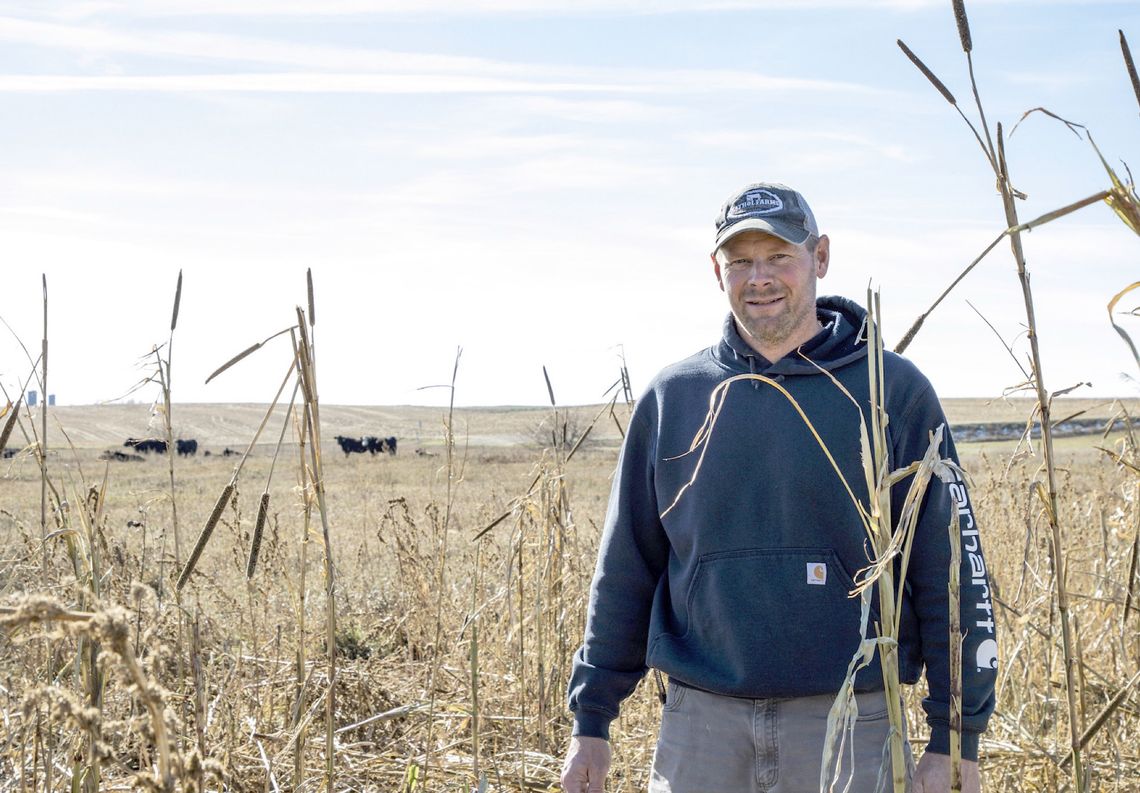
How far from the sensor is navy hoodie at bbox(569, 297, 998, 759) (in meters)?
2.26

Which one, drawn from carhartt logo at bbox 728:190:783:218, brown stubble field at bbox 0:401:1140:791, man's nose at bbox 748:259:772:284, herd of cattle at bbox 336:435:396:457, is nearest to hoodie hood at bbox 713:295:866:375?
man's nose at bbox 748:259:772:284

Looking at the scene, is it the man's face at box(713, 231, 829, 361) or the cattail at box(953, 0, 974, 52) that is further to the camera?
the man's face at box(713, 231, 829, 361)

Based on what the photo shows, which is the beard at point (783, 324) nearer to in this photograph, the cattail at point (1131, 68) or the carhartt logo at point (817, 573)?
the carhartt logo at point (817, 573)

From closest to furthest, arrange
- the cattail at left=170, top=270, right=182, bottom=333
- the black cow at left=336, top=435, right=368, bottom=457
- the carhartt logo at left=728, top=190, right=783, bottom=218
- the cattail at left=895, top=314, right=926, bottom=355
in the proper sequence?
the cattail at left=895, top=314, right=926, bottom=355 < the cattail at left=170, top=270, right=182, bottom=333 < the carhartt logo at left=728, top=190, right=783, bottom=218 < the black cow at left=336, top=435, right=368, bottom=457

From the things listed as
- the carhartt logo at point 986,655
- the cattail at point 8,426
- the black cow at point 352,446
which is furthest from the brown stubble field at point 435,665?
the black cow at point 352,446

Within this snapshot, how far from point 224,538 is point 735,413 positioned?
861cm

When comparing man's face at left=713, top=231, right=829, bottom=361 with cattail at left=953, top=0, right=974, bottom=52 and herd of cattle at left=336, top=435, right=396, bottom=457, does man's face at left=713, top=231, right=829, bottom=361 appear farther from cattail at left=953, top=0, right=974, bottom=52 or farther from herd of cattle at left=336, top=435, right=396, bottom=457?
herd of cattle at left=336, top=435, right=396, bottom=457

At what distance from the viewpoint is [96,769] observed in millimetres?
1797

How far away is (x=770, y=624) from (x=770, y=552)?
17cm

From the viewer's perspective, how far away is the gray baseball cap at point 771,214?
2.57 metres

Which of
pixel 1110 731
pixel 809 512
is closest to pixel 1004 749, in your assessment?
pixel 1110 731

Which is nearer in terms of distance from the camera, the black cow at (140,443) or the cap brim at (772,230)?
the black cow at (140,443)

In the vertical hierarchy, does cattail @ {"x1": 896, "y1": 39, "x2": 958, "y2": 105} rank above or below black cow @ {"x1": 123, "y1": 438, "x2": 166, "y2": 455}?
above

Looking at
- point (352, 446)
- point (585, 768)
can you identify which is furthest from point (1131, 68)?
point (352, 446)
